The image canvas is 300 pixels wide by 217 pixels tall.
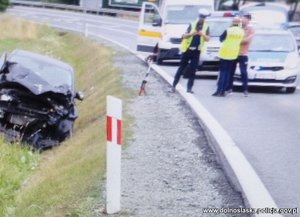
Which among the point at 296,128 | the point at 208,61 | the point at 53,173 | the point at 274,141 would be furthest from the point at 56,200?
the point at 208,61

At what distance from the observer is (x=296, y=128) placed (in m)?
11.0

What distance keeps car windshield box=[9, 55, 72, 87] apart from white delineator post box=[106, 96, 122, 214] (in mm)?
6157

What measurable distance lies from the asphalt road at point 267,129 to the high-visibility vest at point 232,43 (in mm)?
978

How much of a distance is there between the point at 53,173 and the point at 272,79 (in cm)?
872

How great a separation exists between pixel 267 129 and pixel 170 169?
3.60 meters

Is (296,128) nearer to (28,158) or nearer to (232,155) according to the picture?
(232,155)

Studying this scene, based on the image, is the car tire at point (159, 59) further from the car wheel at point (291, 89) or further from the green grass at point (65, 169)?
the car wheel at point (291, 89)

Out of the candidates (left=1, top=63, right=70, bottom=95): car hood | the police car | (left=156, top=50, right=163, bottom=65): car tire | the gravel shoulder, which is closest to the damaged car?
(left=1, top=63, right=70, bottom=95): car hood

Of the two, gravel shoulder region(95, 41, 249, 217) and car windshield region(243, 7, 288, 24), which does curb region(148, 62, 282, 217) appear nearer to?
gravel shoulder region(95, 41, 249, 217)

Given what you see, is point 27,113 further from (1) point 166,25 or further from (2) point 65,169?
(1) point 166,25

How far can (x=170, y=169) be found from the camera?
25.1ft

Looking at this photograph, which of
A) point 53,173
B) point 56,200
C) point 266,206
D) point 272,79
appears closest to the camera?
point 266,206

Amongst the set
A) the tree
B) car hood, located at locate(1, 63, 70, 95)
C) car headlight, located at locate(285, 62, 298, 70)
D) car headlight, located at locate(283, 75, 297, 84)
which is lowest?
the tree

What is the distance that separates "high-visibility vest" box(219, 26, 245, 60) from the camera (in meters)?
14.6
